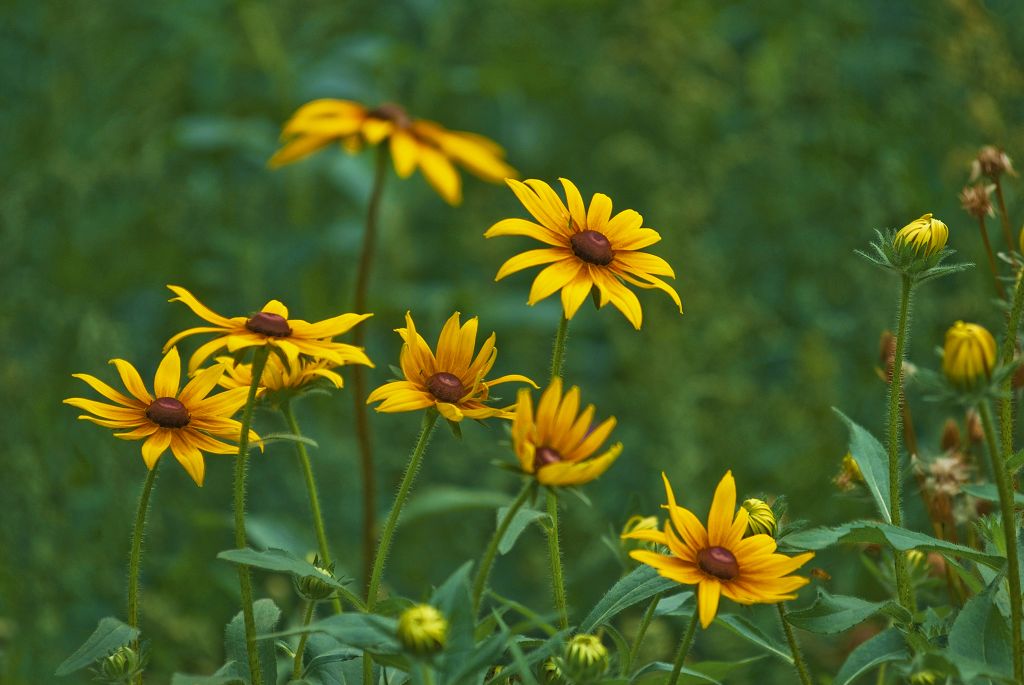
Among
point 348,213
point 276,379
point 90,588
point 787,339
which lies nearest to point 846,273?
point 787,339

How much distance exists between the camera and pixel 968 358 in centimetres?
72

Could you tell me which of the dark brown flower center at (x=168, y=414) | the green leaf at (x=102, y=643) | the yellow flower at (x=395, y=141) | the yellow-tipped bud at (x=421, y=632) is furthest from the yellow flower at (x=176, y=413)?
the yellow flower at (x=395, y=141)

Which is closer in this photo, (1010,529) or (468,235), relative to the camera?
(1010,529)

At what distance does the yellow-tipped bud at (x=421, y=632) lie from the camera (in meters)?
0.68

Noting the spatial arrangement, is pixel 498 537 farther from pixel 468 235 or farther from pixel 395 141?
pixel 468 235

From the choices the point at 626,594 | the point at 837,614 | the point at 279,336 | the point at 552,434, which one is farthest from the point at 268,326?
the point at 837,614

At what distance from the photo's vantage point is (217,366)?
841mm

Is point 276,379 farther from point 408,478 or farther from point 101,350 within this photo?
point 101,350

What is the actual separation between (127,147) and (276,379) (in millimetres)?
2015

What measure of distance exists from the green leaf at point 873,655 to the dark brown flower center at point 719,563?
4.9 inches

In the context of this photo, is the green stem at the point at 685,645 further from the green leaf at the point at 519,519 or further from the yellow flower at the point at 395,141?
the yellow flower at the point at 395,141

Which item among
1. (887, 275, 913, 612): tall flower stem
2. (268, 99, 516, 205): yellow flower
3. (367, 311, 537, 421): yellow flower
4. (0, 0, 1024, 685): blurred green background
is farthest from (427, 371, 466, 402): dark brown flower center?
(0, 0, 1024, 685): blurred green background

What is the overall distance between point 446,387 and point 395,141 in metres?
0.79

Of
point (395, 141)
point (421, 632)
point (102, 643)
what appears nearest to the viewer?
point (421, 632)
